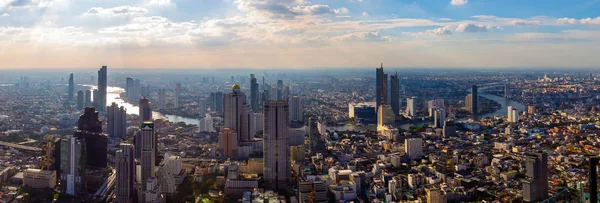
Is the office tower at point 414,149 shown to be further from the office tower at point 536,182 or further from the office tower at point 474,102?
the office tower at point 474,102

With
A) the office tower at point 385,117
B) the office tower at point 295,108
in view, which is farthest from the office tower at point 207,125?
the office tower at point 385,117

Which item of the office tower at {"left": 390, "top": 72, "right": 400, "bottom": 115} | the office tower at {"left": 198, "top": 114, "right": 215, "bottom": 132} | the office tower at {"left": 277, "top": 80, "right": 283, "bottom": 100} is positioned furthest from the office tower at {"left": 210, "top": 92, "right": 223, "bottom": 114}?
the office tower at {"left": 390, "top": 72, "right": 400, "bottom": 115}

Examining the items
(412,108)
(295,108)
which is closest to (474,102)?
(412,108)

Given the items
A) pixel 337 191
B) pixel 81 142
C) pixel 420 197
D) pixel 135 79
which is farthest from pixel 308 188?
pixel 135 79

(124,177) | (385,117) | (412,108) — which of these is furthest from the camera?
(412,108)

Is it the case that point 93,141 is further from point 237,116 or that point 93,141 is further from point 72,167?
point 237,116

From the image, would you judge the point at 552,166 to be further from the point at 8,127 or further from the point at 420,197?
the point at 8,127
